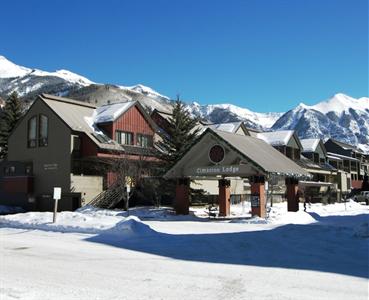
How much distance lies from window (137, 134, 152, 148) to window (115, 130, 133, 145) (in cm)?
97

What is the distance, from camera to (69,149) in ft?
138

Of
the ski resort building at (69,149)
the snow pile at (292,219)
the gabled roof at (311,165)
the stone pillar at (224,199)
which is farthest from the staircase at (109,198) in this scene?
the gabled roof at (311,165)

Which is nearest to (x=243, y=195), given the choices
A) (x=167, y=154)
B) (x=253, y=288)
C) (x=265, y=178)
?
(x=167, y=154)

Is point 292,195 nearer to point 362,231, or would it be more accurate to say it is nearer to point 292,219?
point 292,219

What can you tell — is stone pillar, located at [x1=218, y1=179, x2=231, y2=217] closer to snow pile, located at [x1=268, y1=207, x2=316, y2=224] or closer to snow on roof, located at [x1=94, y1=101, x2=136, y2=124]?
snow pile, located at [x1=268, y1=207, x2=316, y2=224]

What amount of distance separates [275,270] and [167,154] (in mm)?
28680

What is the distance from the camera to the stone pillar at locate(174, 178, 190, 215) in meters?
32.7

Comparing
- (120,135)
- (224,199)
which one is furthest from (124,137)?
(224,199)

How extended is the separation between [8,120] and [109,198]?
24.7m

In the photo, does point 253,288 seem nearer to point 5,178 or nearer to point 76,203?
point 76,203

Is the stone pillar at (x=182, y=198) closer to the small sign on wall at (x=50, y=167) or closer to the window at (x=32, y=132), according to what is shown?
the small sign on wall at (x=50, y=167)

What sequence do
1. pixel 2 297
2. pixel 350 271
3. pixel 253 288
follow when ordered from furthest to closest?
pixel 350 271, pixel 253 288, pixel 2 297

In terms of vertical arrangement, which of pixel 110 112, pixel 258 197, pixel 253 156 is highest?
pixel 110 112

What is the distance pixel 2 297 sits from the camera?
28.2 ft
